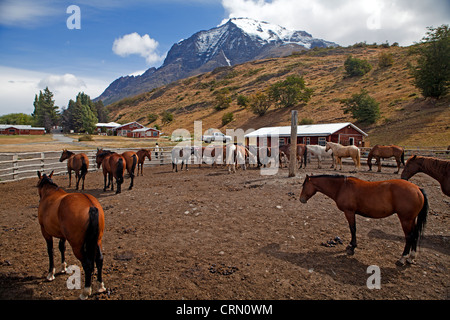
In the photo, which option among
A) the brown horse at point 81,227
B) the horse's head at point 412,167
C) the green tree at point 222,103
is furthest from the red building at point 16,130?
the horse's head at point 412,167

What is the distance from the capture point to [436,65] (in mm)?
37062

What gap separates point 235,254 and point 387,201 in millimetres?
3098

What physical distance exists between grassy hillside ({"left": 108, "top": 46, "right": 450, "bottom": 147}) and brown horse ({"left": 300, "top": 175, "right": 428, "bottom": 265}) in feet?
94.0

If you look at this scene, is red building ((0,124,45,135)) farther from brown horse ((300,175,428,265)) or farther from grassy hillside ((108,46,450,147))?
brown horse ((300,175,428,265))

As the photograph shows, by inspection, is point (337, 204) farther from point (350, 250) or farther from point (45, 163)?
point (45, 163)

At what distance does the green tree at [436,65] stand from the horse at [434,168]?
4078 centimetres

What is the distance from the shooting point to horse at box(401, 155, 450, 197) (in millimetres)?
6457

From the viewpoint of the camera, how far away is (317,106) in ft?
184

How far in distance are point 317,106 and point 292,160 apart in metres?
47.7

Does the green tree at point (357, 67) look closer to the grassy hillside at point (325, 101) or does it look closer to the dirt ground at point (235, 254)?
the grassy hillside at point (325, 101)

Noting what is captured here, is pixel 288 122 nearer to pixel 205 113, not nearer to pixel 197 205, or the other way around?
pixel 205 113

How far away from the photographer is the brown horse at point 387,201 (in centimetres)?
450
